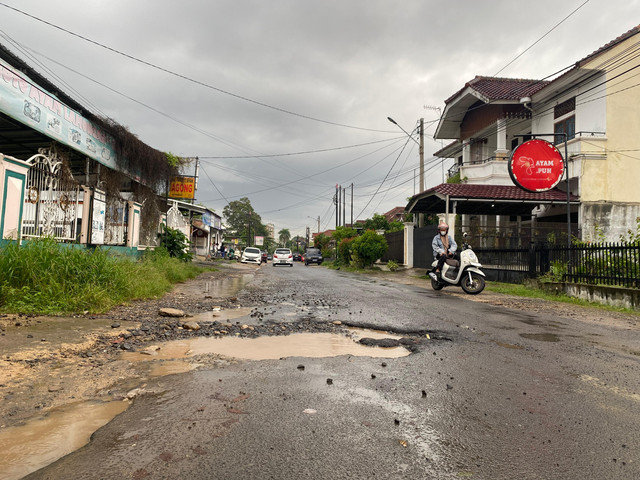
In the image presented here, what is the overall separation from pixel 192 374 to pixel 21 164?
6355mm

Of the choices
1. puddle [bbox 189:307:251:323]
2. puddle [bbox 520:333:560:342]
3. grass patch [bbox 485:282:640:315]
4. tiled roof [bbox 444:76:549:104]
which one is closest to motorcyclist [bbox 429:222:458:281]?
grass patch [bbox 485:282:640:315]

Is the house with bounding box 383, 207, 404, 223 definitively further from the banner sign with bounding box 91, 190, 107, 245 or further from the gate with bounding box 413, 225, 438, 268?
the banner sign with bounding box 91, 190, 107, 245

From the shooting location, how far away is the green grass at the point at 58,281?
509 centimetres

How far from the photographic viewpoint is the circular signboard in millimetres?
12352

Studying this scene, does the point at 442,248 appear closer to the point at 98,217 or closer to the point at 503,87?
the point at 98,217

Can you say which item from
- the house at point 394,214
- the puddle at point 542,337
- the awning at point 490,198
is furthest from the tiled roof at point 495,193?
the house at point 394,214

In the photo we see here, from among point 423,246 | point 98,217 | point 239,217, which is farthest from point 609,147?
point 239,217

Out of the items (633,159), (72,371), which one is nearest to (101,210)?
(72,371)

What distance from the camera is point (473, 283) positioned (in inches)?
372

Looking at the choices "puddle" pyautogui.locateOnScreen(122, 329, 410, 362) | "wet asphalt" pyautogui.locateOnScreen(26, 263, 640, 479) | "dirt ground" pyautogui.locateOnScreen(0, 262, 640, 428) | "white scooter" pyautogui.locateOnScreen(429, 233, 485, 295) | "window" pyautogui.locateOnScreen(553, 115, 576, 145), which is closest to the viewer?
"wet asphalt" pyautogui.locateOnScreen(26, 263, 640, 479)

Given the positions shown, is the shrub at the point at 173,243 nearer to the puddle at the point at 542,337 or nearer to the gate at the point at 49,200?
the gate at the point at 49,200

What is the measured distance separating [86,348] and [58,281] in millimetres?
2520

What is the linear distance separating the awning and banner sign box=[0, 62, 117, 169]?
38.3 ft

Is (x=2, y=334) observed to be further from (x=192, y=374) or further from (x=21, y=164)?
(x=21, y=164)
